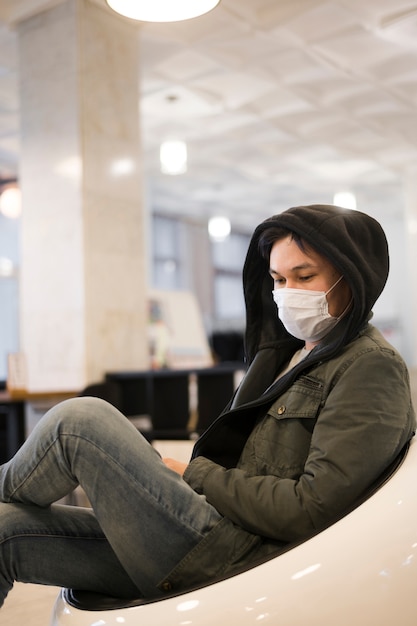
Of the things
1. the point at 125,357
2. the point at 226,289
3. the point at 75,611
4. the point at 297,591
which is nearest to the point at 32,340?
the point at 125,357

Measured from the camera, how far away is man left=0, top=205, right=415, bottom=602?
1.30 m

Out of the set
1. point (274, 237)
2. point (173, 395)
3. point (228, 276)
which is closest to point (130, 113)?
point (173, 395)

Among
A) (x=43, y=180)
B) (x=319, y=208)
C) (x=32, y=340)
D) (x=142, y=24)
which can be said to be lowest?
(x=32, y=340)

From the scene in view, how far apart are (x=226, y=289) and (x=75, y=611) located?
11651mm

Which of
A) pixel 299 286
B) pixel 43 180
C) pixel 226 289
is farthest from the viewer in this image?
pixel 226 289

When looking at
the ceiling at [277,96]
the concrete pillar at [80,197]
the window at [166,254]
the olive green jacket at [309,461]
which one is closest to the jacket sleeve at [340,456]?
the olive green jacket at [309,461]

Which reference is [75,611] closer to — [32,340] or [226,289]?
[32,340]

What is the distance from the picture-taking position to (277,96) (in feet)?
21.7

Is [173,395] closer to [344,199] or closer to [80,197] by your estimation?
[80,197]

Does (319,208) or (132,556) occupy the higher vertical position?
(319,208)

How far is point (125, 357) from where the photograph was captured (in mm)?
4770

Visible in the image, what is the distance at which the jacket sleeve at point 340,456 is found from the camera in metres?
1.28

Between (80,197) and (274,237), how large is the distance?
317cm

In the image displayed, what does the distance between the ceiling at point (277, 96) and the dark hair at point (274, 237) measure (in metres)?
3.56
